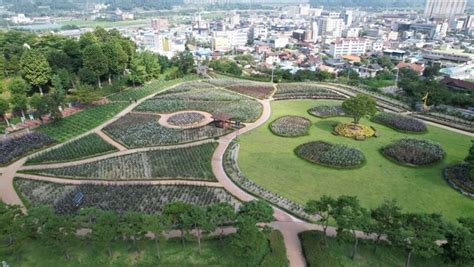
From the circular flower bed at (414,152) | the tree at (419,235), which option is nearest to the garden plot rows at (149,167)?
the tree at (419,235)

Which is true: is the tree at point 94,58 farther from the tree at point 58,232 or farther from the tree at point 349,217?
the tree at point 349,217

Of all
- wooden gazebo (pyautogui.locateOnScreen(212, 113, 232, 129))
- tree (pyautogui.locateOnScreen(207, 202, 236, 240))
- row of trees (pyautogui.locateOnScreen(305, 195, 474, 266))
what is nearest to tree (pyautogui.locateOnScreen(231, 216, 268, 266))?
tree (pyautogui.locateOnScreen(207, 202, 236, 240))

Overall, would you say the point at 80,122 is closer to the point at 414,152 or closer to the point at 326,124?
the point at 326,124

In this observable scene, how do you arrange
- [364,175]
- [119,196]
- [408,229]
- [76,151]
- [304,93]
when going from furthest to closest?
1. [304,93]
2. [76,151]
3. [364,175]
4. [119,196]
5. [408,229]

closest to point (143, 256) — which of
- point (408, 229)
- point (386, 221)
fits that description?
point (386, 221)

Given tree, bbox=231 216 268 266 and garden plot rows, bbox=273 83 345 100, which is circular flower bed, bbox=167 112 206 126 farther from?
tree, bbox=231 216 268 266

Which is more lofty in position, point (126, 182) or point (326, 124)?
point (326, 124)

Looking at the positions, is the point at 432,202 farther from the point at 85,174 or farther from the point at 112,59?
the point at 112,59
